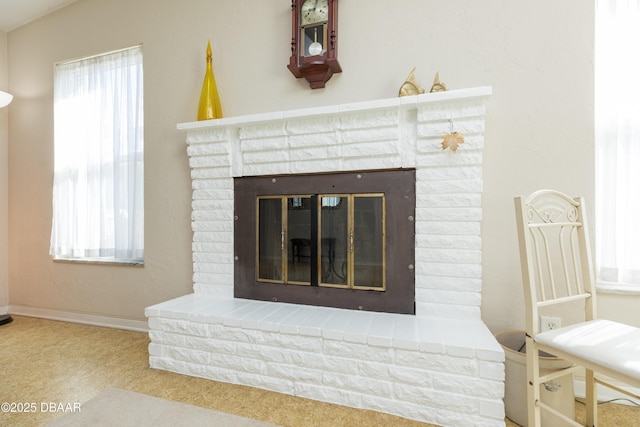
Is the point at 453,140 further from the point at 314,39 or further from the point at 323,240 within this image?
the point at 314,39

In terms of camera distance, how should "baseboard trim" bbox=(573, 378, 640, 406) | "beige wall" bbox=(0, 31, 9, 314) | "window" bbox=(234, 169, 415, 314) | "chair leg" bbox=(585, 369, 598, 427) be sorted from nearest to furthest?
"chair leg" bbox=(585, 369, 598, 427) < "baseboard trim" bbox=(573, 378, 640, 406) < "window" bbox=(234, 169, 415, 314) < "beige wall" bbox=(0, 31, 9, 314)

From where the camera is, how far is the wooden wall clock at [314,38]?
186cm

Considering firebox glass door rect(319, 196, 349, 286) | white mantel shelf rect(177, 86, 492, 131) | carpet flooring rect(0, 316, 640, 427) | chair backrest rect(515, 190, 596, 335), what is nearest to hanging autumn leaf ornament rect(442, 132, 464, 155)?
white mantel shelf rect(177, 86, 492, 131)

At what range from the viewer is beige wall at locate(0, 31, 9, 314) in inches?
115

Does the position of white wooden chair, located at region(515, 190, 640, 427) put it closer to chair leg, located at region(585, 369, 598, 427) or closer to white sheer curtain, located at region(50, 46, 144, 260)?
chair leg, located at region(585, 369, 598, 427)

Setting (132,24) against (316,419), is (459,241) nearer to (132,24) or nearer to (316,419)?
(316,419)

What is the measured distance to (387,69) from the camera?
1.86 metres

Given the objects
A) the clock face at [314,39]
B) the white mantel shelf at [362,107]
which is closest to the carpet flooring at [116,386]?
the white mantel shelf at [362,107]

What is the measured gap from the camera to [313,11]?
191 cm

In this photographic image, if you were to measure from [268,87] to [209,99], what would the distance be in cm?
42

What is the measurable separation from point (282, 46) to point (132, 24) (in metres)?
1.43

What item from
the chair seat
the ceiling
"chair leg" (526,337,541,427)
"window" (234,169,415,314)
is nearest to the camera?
the chair seat

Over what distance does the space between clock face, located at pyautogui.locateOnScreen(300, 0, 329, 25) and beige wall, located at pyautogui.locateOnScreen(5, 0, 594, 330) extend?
124 mm

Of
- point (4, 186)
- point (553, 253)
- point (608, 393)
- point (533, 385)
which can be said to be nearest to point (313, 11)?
point (553, 253)
